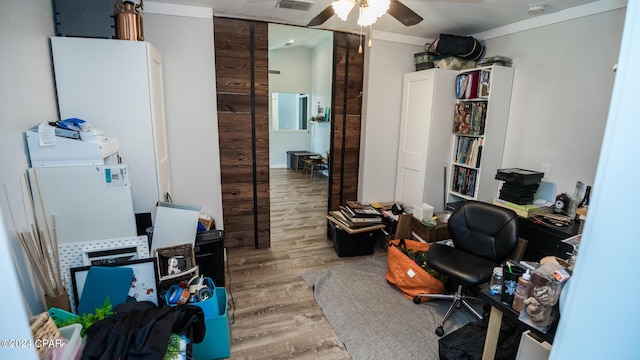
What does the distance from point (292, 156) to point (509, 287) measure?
6876mm

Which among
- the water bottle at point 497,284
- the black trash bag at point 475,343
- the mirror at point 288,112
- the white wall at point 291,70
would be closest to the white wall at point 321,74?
the white wall at point 291,70

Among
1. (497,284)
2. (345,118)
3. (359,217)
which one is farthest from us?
(345,118)

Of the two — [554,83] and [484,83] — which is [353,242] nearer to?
[484,83]

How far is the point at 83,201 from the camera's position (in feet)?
5.87

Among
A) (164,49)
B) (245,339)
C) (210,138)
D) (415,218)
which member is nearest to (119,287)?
(245,339)

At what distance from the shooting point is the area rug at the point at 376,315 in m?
2.03

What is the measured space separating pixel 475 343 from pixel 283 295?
4.76 feet

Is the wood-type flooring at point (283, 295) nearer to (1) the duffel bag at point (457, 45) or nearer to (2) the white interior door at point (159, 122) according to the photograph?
(2) the white interior door at point (159, 122)

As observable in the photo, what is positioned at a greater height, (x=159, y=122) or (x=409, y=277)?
(x=159, y=122)

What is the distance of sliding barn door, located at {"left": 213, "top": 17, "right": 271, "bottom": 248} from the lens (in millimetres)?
2961

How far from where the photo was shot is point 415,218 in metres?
3.15

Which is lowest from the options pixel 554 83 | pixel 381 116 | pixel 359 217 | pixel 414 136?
pixel 359 217

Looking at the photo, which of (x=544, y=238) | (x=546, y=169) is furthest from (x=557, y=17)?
(x=544, y=238)

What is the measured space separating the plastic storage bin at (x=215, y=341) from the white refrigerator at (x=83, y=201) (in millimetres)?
754
